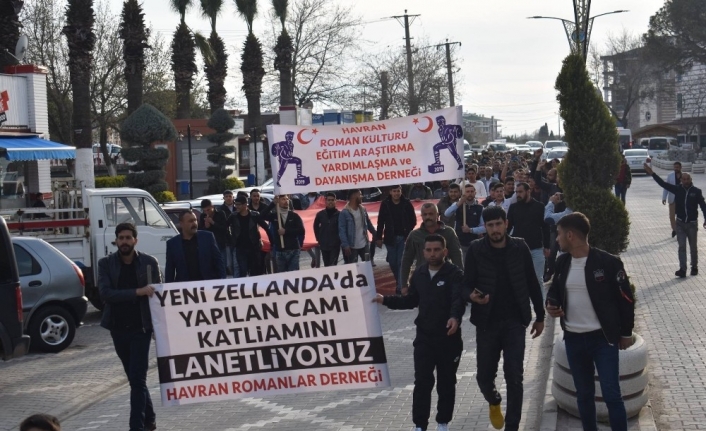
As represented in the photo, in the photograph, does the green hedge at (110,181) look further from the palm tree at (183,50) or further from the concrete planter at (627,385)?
the concrete planter at (627,385)

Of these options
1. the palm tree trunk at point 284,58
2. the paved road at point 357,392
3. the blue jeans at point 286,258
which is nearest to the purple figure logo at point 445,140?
the paved road at point 357,392

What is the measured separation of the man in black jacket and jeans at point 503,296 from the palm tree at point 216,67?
42.6 meters

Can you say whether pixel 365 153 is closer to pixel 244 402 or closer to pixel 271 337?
pixel 244 402

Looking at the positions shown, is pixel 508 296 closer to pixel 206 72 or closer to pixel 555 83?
pixel 555 83

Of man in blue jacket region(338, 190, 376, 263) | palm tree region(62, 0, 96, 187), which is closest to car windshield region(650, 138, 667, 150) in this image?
palm tree region(62, 0, 96, 187)

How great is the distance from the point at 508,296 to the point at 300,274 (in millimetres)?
1616

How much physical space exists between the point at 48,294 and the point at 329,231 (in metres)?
4.99

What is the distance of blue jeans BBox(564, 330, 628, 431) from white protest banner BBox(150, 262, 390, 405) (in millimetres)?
1494

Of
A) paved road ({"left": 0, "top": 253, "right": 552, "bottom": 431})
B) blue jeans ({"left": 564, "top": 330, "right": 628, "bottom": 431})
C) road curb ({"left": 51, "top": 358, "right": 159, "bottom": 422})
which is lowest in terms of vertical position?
road curb ({"left": 51, "top": 358, "right": 159, "bottom": 422})

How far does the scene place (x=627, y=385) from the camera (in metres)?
8.20

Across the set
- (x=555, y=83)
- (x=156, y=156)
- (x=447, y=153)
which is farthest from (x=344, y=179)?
(x=156, y=156)

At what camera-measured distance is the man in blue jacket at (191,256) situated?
29.0ft

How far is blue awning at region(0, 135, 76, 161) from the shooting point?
23906 millimetres

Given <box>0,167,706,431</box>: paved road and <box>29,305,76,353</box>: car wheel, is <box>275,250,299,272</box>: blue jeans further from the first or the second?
<box>29,305,76,353</box>: car wheel
